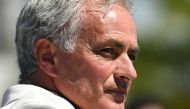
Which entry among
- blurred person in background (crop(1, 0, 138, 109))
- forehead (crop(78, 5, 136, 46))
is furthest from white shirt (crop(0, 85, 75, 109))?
forehead (crop(78, 5, 136, 46))

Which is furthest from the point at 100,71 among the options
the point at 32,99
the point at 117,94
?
the point at 32,99

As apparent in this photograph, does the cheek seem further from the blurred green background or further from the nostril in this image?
the blurred green background

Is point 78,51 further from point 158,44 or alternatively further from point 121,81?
point 158,44

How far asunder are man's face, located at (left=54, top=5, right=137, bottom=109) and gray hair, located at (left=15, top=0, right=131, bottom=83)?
0.18ft

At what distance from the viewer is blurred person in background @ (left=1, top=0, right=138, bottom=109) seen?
15.2ft

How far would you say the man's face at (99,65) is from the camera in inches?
183

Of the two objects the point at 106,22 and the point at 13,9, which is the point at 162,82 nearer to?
the point at 13,9

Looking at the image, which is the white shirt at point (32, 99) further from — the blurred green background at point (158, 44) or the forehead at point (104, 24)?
the blurred green background at point (158, 44)

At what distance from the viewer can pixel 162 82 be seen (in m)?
22.6

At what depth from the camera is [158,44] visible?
2317cm

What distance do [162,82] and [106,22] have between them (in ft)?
58.8

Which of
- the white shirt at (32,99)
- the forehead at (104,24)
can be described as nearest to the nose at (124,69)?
the forehead at (104,24)

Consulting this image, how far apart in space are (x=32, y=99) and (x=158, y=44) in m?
18.9

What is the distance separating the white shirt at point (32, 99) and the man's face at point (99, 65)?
0.19 metres
